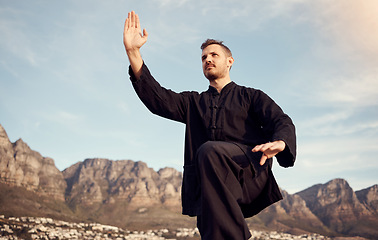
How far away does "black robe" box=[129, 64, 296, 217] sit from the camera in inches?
154

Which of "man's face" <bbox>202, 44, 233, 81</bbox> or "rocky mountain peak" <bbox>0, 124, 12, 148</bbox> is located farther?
"rocky mountain peak" <bbox>0, 124, 12, 148</bbox>

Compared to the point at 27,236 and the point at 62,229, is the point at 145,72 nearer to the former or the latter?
A: the point at 27,236

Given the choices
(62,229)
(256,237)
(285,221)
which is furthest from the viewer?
(285,221)

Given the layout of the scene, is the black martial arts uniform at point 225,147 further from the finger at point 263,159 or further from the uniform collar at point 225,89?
the finger at point 263,159

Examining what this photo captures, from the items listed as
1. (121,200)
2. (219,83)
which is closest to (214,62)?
(219,83)

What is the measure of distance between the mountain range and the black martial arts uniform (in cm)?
12238

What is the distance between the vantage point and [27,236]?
92.1 m

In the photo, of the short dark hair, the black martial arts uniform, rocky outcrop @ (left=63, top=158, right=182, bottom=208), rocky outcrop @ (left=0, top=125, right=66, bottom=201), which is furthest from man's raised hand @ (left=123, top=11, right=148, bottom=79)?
rocky outcrop @ (left=63, top=158, right=182, bottom=208)

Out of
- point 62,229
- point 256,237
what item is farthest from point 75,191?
point 256,237

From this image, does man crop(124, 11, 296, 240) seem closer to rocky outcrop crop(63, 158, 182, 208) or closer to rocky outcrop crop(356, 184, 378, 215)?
rocky outcrop crop(63, 158, 182, 208)

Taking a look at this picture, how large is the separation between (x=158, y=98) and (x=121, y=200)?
171m

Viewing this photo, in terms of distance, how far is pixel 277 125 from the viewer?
392 cm

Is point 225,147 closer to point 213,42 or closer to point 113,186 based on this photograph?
point 213,42

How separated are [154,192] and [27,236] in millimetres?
94430
